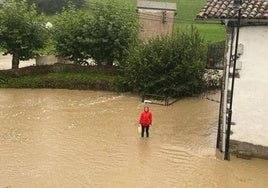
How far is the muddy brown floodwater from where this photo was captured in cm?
1362

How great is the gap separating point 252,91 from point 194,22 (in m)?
32.9

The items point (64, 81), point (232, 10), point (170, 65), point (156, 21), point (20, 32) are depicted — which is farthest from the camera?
point (156, 21)

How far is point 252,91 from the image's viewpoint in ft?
48.4

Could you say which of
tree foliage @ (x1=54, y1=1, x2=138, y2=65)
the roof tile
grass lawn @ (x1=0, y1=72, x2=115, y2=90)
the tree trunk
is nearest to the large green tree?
the tree trunk

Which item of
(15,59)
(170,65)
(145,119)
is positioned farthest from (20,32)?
(145,119)

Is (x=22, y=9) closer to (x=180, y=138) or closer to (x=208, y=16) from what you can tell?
(x=180, y=138)

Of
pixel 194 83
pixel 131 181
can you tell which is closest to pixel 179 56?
pixel 194 83

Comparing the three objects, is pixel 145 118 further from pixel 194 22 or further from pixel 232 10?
pixel 194 22

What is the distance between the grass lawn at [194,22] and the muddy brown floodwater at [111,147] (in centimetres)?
1558

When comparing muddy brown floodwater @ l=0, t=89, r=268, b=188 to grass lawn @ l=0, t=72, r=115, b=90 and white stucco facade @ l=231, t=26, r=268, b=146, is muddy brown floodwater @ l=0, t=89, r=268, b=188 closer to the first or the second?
white stucco facade @ l=231, t=26, r=268, b=146

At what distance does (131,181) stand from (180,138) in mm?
4742

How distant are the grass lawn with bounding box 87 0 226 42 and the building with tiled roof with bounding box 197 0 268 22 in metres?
21.6

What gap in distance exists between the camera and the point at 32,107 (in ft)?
74.2

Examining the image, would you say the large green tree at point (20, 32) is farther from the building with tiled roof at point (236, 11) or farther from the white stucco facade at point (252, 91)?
the white stucco facade at point (252, 91)
